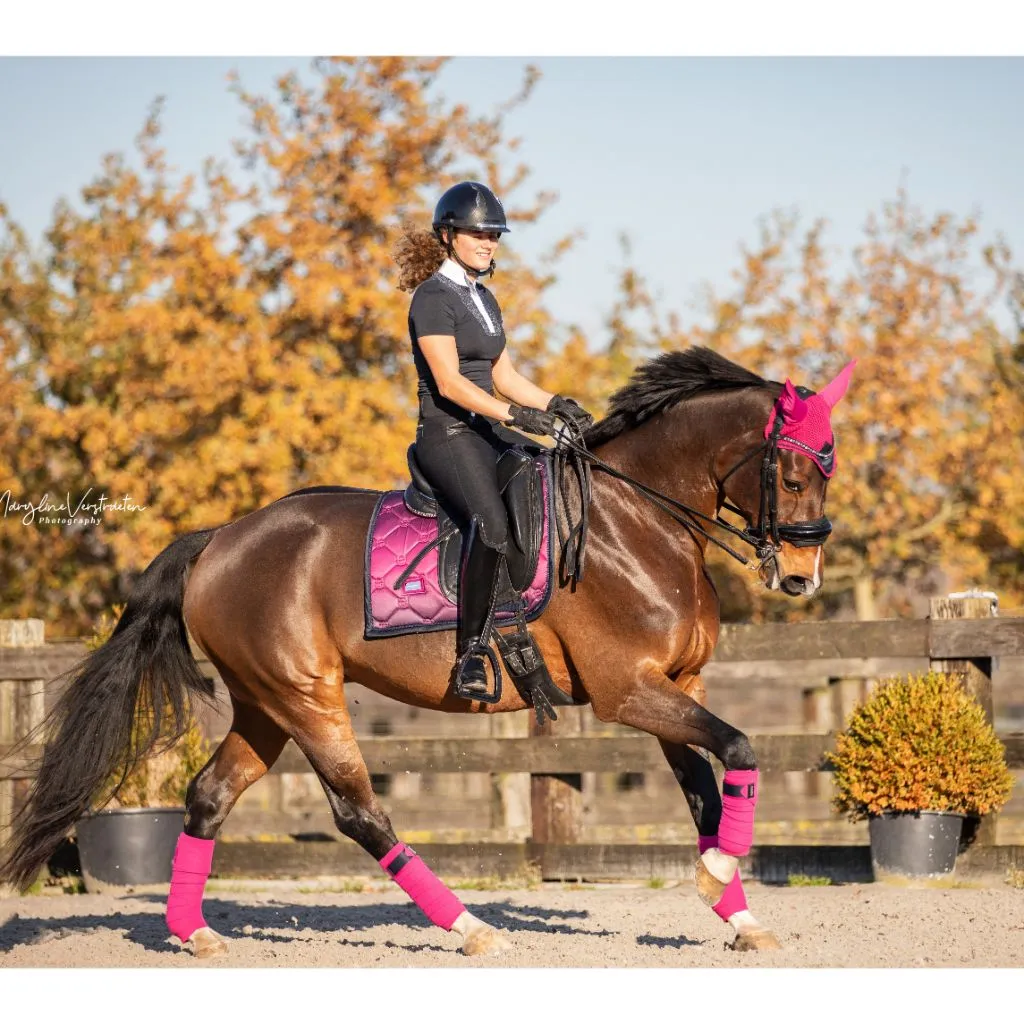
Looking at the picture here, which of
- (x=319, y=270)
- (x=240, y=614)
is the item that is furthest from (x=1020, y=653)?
(x=319, y=270)

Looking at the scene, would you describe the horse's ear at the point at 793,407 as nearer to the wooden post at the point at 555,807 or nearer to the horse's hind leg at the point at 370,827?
the horse's hind leg at the point at 370,827

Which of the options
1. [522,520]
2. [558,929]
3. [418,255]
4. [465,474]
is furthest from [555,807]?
[418,255]

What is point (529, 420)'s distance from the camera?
5.34 meters

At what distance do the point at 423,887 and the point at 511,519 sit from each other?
156 cm

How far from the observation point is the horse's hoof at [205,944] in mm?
5855

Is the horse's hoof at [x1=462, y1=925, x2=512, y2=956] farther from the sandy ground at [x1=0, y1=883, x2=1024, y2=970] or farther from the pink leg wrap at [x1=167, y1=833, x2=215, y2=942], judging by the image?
the pink leg wrap at [x1=167, y1=833, x2=215, y2=942]

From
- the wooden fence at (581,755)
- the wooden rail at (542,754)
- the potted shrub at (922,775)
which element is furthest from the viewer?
the wooden rail at (542,754)

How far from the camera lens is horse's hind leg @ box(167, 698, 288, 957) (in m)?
5.98

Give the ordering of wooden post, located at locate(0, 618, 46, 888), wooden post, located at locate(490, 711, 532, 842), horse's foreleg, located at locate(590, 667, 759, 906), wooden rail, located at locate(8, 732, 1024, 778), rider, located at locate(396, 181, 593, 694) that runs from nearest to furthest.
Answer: horse's foreleg, located at locate(590, 667, 759, 906) < rider, located at locate(396, 181, 593, 694) < wooden rail, located at locate(8, 732, 1024, 778) < wooden post, located at locate(0, 618, 46, 888) < wooden post, located at locate(490, 711, 532, 842)

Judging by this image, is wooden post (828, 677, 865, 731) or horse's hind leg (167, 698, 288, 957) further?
wooden post (828, 677, 865, 731)

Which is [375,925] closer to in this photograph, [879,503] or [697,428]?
[697,428]

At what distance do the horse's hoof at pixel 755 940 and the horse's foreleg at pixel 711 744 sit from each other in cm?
27

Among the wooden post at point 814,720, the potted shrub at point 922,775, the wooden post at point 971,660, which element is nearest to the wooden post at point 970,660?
the wooden post at point 971,660

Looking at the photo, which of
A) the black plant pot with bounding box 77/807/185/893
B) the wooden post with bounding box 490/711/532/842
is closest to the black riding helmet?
the black plant pot with bounding box 77/807/185/893
